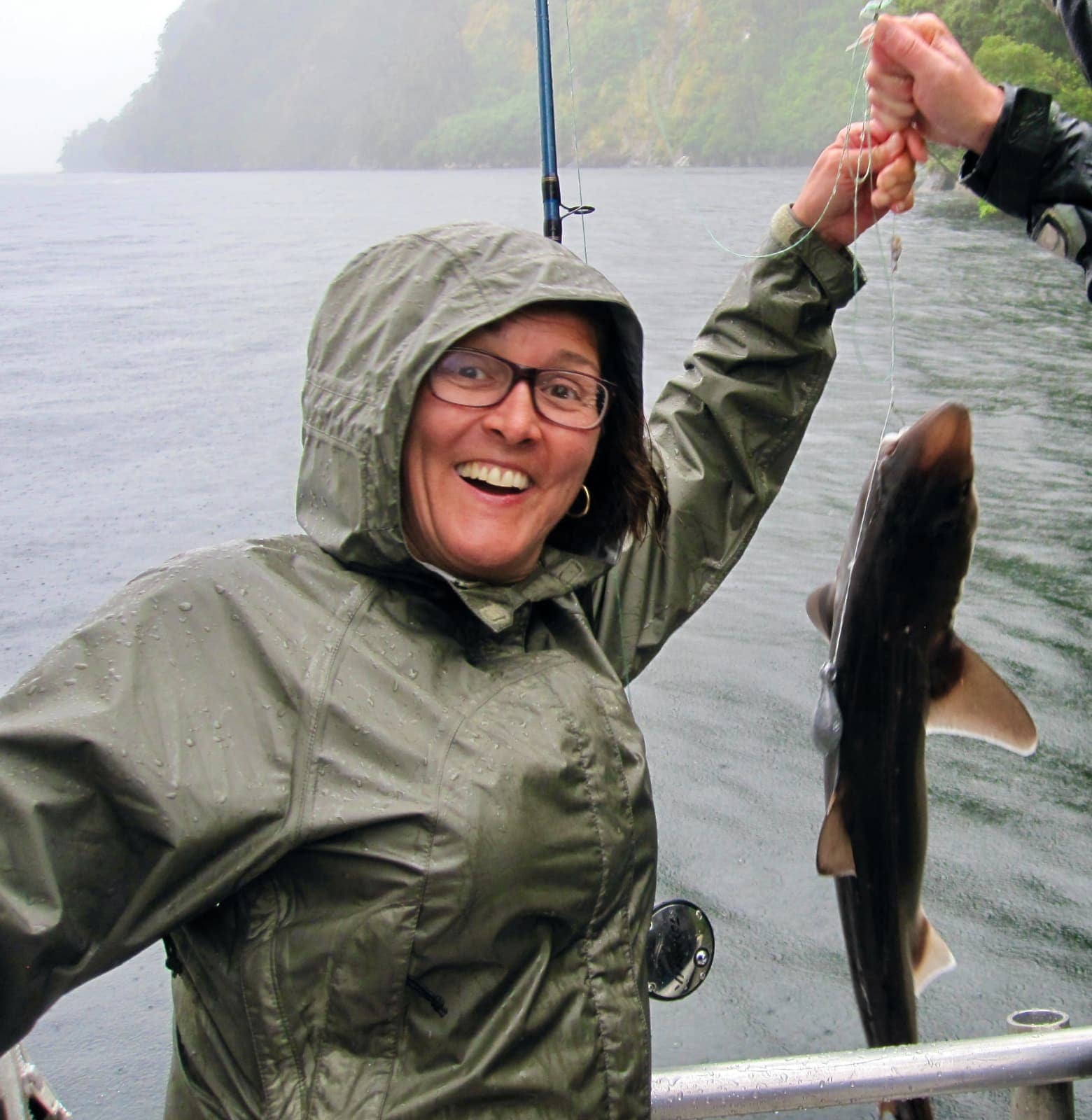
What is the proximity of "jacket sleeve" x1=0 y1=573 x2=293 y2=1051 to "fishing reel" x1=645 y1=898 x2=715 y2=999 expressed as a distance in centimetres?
77

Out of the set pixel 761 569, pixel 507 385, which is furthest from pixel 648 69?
pixel 761 569

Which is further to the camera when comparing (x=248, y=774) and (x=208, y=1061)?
(x=208, y=1061)

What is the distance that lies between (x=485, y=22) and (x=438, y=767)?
23.8 feet

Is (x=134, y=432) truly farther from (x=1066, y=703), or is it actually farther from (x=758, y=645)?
(x=1066, y=703)

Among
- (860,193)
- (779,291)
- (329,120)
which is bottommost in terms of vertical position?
(329,120)

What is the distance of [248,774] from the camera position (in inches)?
51.9

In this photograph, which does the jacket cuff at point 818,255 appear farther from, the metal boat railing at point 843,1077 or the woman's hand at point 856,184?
the metal boat railing at point 843,1077

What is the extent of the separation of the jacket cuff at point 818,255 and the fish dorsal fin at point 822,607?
575 millimetres

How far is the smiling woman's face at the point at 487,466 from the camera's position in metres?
1.60

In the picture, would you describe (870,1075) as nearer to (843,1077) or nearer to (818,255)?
(843,1077)

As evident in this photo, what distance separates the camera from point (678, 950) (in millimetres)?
1938

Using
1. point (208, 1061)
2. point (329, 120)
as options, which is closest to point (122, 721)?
point (208, 1061)

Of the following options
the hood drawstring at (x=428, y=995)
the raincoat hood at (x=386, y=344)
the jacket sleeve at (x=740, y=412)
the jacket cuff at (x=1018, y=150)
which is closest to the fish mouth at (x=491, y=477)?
the raincoat hood at (x=386, y=344)

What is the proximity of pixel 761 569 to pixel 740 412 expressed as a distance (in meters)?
7.15
